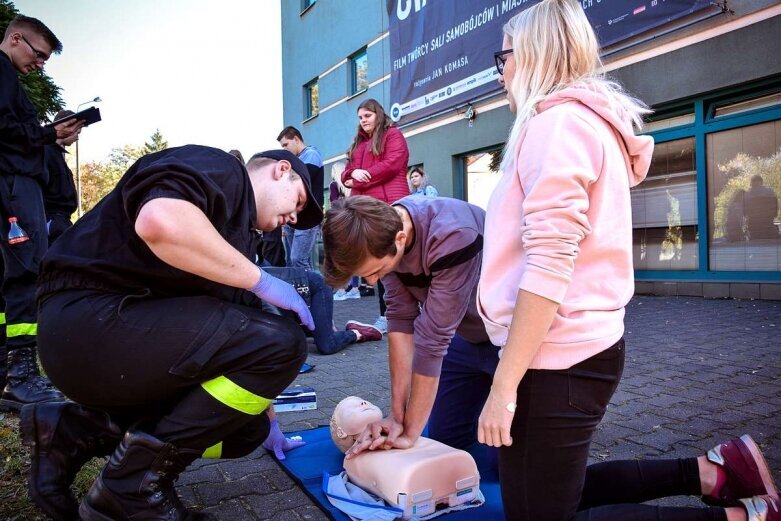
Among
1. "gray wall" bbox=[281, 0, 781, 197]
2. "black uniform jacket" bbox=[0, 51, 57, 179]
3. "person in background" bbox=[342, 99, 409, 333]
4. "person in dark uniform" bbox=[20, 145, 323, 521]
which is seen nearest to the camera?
"person in dark uniform" bbox=[20, 145, 323, 521]

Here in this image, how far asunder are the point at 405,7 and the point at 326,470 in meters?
11.0

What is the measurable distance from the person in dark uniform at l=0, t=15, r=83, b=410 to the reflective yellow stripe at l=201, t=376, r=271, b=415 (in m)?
1.96

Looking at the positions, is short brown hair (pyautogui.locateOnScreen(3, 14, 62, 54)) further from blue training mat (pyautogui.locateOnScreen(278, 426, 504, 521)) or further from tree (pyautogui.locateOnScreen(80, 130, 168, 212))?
tree (pyautogui.locateOnScreen(80, 130, 168, 212))

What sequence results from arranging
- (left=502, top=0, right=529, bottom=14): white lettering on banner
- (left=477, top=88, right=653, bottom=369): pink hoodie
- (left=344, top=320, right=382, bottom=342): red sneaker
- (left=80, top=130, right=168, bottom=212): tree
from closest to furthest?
(left=477, top=88, right=653, bottom=369): pink hoodie → (left=344, top=320, right=382, bottom=342): red sneaker → (left=502, top=0, right=529, bottom=14): white lettering on banner → (left=80, top=130, right=168, bottom=212): tree

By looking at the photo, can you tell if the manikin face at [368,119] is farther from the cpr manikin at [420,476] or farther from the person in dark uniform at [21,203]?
the cpr manikin at [420,476]

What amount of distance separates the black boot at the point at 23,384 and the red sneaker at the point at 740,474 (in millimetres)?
3290

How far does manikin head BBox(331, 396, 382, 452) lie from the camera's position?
2.67 metres

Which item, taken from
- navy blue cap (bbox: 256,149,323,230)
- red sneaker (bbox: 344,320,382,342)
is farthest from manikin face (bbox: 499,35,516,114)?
red sneaker (bbox: 344,320,382,342)

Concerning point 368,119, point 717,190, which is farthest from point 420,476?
point 717,190

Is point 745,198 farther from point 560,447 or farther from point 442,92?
point 560,447

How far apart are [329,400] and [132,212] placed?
7.05 ft

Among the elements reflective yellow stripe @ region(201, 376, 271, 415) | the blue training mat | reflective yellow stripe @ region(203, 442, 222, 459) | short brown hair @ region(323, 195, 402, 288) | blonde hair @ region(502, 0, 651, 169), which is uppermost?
blonde hair @ region(502, 0, 651, 169)

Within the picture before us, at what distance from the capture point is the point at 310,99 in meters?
17.4

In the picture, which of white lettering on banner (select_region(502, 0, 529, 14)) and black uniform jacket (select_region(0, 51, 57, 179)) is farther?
white lettering on banner (select_region(502, 0, 529, 14))
